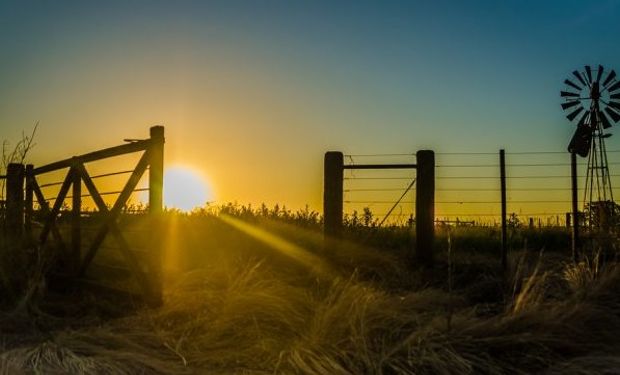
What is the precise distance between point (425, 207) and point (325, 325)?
16.6 ft

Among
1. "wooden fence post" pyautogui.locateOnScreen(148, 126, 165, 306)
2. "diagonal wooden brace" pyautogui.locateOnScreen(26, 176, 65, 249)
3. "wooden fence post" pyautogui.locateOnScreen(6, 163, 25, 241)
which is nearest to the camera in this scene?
"wooden fence post" pyautogui.locateOnScreen(148, 126, 165, 306)

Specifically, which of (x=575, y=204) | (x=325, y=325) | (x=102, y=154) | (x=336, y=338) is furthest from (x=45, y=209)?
(x=575, y=204)

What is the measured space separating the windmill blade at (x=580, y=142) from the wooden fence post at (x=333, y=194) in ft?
10.9

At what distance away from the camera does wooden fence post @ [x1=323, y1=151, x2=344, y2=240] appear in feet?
32.1

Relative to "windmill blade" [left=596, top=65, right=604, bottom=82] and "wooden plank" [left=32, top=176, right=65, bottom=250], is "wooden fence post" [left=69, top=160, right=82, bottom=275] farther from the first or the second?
"windmill blade" [left=596, top=65, right=604, bottom=82]

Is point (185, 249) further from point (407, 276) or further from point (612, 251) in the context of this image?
point (612, 251)

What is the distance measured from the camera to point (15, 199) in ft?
35.9

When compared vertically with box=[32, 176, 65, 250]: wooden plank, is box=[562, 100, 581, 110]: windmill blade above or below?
above

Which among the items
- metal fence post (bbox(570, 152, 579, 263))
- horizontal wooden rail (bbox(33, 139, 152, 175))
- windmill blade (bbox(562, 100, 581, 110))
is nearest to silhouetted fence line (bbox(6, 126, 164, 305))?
horizontal wooden rail (bbox(33, 139, 152, 175))

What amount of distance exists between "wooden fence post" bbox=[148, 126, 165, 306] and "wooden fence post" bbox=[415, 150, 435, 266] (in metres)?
4.15

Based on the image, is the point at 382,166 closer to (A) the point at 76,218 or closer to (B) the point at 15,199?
(A) the point at 76,218

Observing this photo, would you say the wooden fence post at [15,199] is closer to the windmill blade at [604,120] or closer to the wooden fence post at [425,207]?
the wooden fence post at [425,207]

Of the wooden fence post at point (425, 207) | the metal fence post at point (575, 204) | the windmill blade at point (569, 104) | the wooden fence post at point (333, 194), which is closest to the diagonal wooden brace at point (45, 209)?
the wooden fence post at point (333, 194)

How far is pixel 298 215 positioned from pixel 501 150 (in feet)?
16.8
